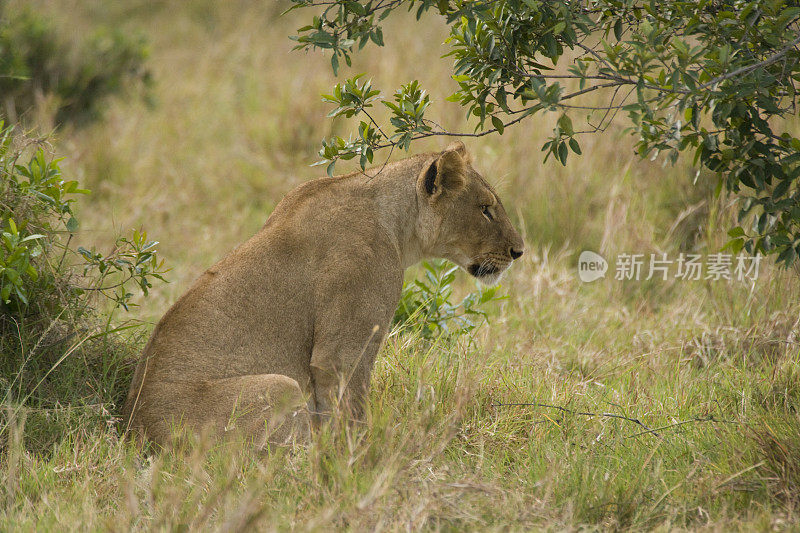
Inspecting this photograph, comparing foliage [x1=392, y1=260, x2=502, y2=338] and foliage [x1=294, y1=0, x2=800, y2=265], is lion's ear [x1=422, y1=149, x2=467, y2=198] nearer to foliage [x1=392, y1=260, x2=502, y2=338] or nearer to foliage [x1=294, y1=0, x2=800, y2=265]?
foliage [x1=294, y1=0, x2=800, y2=265]

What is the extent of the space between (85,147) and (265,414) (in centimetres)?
596

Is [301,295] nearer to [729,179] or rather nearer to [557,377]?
[557,377]

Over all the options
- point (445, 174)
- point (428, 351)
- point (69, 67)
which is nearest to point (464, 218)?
point (445, 174)

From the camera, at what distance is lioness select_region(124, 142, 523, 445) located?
3.76m

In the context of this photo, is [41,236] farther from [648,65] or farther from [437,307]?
[648,65]

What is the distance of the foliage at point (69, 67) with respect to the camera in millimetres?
8789

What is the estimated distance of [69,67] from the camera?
9.20 meters

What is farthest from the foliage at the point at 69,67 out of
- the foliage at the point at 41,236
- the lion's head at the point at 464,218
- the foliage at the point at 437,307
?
the lion's head at the point at 464,218

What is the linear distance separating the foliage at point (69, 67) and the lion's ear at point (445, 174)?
5645mm

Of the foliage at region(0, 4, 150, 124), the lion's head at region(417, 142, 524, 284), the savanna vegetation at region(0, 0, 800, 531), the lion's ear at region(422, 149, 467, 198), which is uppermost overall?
the foliage at region(0, 4, 150, 124)

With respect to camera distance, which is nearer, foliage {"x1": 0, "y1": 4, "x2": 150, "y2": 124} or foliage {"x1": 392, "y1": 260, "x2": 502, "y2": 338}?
foliage {"x1": 392, "y1": 260, "x2": 502, "y2": 338}

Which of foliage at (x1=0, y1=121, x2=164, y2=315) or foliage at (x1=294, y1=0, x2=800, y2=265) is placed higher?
foliage at (x1=294, y1=0, x2=800, y2=265)

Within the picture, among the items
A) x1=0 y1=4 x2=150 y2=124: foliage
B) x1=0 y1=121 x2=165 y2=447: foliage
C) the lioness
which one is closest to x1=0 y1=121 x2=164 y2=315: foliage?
x1=0 y1=121 x2=165 y2=447: foliage

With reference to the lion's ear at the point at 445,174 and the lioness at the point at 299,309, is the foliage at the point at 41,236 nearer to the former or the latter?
the lioness at the point at 299,309
